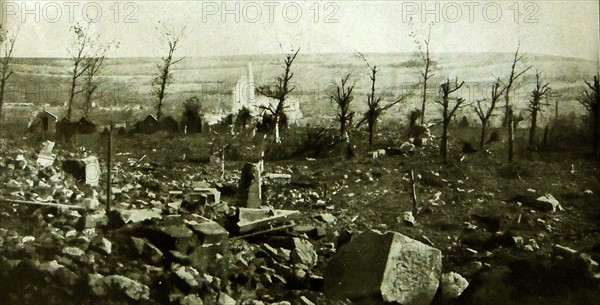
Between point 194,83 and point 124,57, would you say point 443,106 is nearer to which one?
point 194,83

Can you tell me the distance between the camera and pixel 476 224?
3.63 metres

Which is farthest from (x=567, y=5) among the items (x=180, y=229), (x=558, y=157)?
(x=180, y=229)

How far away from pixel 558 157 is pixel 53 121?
11.2ft

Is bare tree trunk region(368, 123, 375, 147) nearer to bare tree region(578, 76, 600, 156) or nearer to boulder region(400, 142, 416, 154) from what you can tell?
boulder region(400, 142, 416, 154)

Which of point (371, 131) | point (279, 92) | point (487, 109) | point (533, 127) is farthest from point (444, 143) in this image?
point (279, 92)

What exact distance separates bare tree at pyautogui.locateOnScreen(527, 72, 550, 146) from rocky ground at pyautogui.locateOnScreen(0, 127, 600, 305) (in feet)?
0.49

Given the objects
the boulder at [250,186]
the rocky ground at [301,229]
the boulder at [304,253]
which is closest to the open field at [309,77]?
the rocky ground at [301,229]

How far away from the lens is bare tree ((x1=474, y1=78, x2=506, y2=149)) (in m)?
3.71

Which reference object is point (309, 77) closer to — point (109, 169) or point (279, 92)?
point (279, 92)

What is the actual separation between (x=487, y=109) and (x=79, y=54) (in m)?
2.80

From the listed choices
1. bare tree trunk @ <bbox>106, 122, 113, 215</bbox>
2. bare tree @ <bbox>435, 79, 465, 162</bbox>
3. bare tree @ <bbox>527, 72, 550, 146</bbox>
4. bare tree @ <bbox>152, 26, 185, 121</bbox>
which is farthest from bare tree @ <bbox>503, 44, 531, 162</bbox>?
bare tree trunk @ <bbox>106, 122, 113, 215</bbox>

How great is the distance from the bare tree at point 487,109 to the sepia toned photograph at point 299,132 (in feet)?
0.05

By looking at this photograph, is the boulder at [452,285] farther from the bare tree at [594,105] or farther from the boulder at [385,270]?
the bare tree at [594,105]

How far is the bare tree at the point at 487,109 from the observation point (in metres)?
3.71
